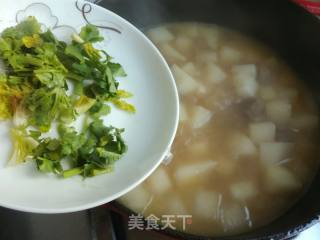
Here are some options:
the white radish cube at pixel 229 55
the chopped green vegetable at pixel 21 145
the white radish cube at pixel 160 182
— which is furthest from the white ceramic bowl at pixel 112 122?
the white radish cube at pixel 229 55

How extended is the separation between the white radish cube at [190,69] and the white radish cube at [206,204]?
45cm

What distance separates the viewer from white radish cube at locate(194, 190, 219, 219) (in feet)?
3.76

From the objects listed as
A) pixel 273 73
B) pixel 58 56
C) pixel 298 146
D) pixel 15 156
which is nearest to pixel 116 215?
pixel 15 156

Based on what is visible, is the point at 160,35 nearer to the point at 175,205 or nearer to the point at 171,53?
the point at 171,53

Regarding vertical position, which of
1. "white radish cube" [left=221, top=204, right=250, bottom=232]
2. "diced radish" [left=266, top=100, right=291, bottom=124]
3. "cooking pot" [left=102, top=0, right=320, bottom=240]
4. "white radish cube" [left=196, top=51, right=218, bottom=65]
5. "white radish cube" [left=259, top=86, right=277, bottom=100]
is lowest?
"white radish cube" [left=221, top=204, right=250, bottom=232]

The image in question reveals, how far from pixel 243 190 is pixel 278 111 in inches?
13.2

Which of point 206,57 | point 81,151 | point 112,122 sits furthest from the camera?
point 206,57

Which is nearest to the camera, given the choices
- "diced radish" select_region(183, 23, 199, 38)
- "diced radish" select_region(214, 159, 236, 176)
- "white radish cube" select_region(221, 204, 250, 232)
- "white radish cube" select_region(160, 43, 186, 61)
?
"white radish cube" select_region(221, 204, 250, 232)

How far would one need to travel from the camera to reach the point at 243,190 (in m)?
1.20

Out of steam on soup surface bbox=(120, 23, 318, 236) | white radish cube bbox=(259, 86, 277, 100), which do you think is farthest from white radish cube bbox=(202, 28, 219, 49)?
white radish cube bbox=(259, 86, 277, 100)

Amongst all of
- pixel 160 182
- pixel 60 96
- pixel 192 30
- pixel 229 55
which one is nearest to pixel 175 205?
pixel 160 182

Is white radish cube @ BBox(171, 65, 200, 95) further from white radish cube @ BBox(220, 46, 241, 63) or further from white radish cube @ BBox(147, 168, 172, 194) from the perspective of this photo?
white radish cube @ BBox(147, 168, 172, 194)

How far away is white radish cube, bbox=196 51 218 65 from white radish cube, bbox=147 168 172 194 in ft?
1.55

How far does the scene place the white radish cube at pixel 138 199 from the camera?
1146mm
